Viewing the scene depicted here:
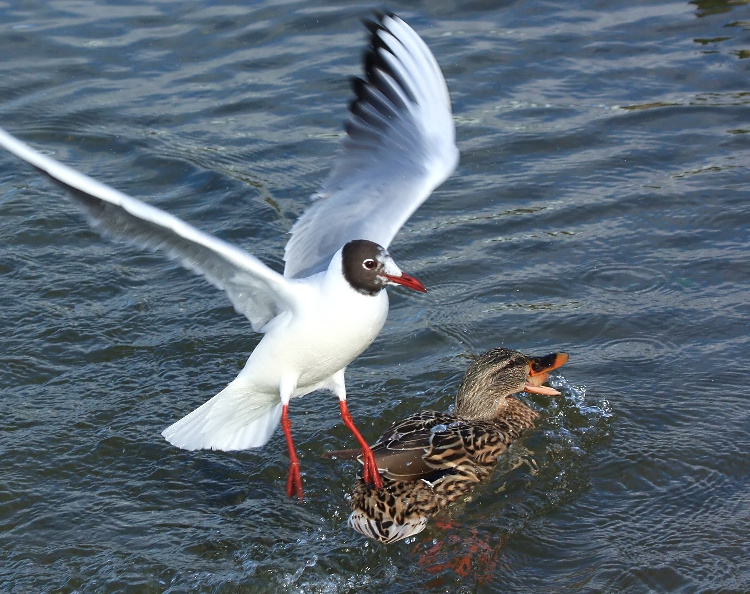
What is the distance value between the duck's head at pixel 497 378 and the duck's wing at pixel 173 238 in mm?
1250

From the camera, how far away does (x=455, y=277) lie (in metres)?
7.77

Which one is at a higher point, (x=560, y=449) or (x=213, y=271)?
(x=213, y=271)

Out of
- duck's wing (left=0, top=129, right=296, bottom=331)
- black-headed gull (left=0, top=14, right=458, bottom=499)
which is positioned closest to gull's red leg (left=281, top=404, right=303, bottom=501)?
black-headed gull (left=0, top=14, right=458, bottom=499)

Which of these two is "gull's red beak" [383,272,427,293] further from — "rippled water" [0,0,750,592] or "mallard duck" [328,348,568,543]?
"rippled water" [0,0,750,592]

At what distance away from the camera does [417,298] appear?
7.66m

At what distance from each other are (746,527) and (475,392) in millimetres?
1761

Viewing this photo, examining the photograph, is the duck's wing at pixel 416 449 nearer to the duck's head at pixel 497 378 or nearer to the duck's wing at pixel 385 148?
the duck's head at pixel 497 378

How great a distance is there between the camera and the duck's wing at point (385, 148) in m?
6.59

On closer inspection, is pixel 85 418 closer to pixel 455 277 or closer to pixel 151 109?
pixel 455 277

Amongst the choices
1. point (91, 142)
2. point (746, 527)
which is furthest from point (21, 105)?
point (746, 527)

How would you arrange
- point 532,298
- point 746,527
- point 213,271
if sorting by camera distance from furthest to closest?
point 532,298 → point 213,271 → point 746,527

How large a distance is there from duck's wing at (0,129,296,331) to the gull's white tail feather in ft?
1.62

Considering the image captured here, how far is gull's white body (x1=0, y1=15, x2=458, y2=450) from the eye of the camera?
527 centimetres

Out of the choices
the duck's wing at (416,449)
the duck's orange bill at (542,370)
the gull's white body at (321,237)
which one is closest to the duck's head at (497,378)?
the duck's orange bill at (542,370)
